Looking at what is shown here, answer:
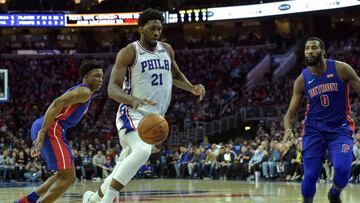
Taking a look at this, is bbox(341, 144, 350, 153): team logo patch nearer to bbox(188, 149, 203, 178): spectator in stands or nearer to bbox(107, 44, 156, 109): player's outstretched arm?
bbox(107, 44, 156, 109): player's outstretched arm

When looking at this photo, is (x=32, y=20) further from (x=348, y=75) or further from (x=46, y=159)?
(x=348, y=75)

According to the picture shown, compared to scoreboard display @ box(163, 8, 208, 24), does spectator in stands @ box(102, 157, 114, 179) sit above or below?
below

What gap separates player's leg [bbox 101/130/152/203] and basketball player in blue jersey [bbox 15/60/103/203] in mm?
1056

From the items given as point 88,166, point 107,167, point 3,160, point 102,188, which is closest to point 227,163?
point 107,167

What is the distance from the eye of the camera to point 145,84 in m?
7.27

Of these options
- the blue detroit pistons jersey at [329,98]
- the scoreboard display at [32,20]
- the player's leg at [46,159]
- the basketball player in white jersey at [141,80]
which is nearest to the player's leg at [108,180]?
the basketball player in white jersey at [141,80]

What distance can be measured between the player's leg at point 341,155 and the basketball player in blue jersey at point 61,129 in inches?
106

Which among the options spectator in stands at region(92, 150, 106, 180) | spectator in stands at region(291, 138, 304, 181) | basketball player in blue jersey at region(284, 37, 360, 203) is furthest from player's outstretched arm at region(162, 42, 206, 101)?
spectator in stands at region(92, 150, 106, 180)

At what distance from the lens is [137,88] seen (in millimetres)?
7289

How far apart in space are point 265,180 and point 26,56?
74.5ft

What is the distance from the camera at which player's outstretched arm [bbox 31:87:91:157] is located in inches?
296

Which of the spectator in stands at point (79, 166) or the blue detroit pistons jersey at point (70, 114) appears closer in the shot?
the blue detroit pistons jersey at point (70, 114)

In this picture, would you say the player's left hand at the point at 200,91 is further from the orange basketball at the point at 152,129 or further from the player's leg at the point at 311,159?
the player's leg at the point at 311,159

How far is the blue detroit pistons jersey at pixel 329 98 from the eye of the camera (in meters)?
7.43
